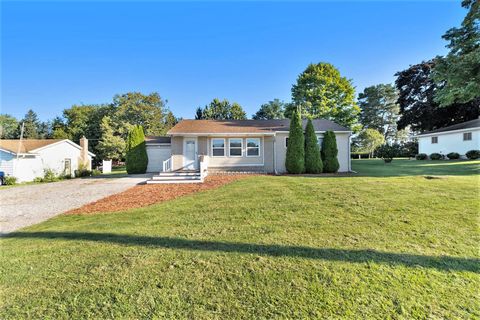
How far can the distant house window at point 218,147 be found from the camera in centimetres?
1532

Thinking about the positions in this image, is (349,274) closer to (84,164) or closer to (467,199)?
(467,199)

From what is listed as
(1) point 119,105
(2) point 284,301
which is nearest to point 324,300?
(2) point 284,301

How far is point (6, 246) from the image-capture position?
13.2ft

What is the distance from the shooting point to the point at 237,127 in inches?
637

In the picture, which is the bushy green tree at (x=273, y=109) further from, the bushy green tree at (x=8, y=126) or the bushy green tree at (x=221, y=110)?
the bushy green tree at (x=8, y=126)

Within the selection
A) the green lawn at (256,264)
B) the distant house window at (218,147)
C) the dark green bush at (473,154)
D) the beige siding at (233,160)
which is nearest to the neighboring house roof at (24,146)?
the beige siding at (233,160)

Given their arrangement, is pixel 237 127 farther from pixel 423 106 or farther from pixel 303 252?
pixel 423 106

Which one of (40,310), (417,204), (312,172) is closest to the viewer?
(40,310)

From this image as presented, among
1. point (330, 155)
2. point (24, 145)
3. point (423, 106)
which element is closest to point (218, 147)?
point (330, 155)

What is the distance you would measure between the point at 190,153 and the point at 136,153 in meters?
5.27

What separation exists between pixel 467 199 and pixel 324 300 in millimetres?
5876

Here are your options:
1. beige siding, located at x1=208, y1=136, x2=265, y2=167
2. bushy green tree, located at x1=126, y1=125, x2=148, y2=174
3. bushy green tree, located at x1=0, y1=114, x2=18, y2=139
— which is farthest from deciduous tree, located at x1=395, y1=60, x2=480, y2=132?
bushy green tree, located at x1=0, y1=114, x2=18, y2=139

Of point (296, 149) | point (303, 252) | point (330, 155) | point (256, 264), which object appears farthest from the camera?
point (330, 155)

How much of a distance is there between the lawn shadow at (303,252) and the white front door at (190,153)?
10895 mm
